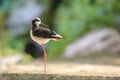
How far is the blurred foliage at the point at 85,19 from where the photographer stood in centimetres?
609

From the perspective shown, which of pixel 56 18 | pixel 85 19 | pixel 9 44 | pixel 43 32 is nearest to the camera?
pixel 43 32

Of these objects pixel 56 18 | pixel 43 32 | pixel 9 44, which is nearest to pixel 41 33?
pixel 43 32

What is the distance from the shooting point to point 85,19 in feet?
21.0

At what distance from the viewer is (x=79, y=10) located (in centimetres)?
649

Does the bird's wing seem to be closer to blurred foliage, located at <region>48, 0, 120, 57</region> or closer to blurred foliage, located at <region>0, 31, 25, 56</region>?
blurred foliage, located at <region>48, 0, 120, 57</region>

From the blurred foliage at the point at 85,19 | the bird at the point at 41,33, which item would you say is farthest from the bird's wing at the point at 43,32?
the blurred foliage at the point at 85,19

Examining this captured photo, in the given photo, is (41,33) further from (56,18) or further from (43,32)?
(56,18)

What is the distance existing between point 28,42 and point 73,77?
206 inches

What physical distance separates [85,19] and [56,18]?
1.03 m

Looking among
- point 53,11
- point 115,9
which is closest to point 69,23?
point 115,9

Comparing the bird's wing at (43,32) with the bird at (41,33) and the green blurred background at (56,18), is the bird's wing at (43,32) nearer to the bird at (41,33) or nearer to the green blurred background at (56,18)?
the bird at (41,33)

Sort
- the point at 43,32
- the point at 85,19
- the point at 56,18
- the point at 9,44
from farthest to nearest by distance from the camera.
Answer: the point at 56,18
the point at 9,44
the point at 85,19
the point at 43,32

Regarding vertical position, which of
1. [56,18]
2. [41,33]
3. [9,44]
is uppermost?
[56,18]

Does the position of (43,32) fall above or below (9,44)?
below
